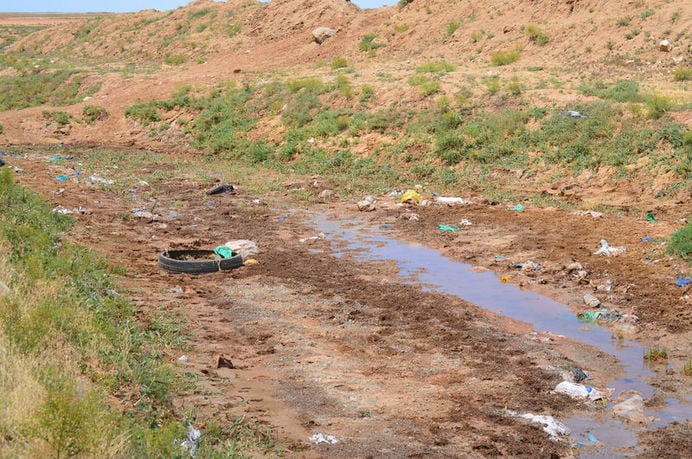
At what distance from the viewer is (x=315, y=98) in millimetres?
25141

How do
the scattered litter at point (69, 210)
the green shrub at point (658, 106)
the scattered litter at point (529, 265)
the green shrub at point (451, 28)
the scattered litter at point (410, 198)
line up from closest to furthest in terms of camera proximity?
the scattered litter at point (529, 265) < the scattered litter at point (69, 210) < the scattered litter at point (410, 198) < the green shrub at point (658, 106) < the green shrub at point (451, 28)

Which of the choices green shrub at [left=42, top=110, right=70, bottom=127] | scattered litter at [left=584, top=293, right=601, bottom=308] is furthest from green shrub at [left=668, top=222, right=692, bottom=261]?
green shrub at [left=42, top=110, right=70, bottom=127]

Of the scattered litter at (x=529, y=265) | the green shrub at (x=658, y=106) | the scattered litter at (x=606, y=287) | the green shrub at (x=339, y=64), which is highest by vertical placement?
the green shrub at (x=339, y=64)

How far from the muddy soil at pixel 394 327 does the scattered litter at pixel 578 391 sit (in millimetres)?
126

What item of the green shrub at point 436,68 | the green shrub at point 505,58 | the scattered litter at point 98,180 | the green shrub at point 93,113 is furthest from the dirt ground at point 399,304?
the green shrub at point 93,113

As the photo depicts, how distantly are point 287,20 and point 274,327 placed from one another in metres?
36.9

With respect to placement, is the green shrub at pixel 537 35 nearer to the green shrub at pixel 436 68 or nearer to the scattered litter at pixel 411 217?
the green shrub at pixel 436 68

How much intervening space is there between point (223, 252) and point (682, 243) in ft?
22.3

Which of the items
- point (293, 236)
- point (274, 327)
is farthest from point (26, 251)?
point (293, 236)

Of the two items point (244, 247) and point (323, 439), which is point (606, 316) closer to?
point (323, 439)

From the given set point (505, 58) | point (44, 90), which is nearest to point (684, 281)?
point (505, 58)

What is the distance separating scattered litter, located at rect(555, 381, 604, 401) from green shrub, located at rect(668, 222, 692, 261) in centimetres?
466

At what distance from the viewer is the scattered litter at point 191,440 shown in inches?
200

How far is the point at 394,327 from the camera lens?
871 cm
